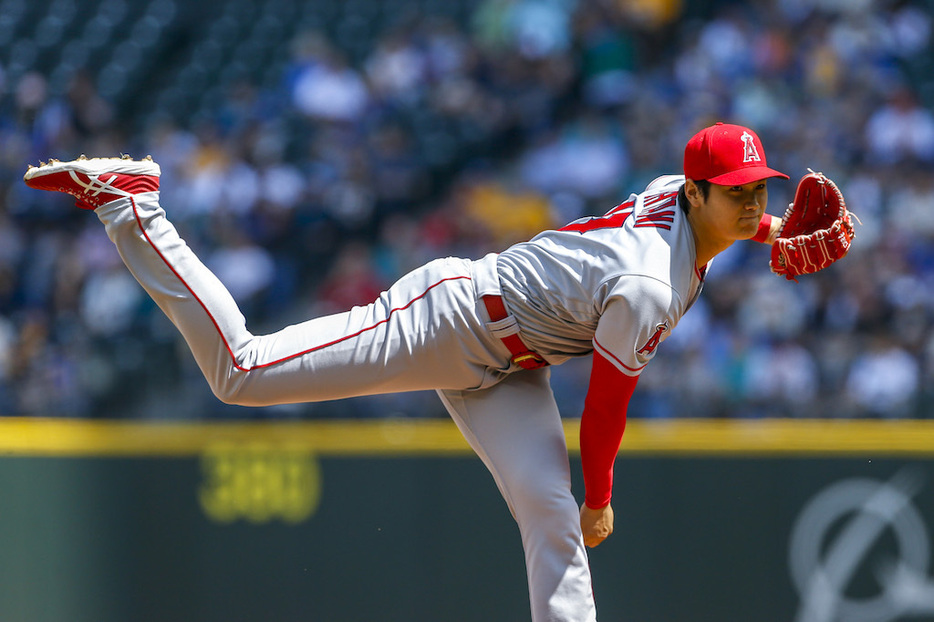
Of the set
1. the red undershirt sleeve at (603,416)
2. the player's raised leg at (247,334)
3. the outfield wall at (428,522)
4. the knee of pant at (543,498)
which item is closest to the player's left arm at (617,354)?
the red undershirt sleeve at (603,416)

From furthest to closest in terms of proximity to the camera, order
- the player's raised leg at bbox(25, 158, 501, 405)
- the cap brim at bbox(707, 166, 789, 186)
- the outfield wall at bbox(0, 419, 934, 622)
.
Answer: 1. the outfield wall at bbox(0, 419, 934, 622)
2. the player's raised leg at bbox(25, 158, 501, 405)
3. the cap brim at bbox(707, 166, 789, 186)

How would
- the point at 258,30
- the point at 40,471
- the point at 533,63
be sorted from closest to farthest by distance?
the point at 40,471
the point at 533,63
the point at 258,30

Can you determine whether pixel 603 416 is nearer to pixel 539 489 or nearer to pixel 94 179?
pixel 539 489

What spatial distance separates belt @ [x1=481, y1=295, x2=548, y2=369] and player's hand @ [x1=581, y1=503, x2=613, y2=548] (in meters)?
0.48

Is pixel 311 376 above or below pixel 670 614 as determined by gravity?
above

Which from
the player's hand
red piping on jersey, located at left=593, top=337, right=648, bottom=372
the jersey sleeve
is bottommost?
the player's hand

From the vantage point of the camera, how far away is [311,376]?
321cm

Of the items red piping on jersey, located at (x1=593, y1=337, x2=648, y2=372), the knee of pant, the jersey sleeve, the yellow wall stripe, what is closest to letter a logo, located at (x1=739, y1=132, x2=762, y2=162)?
the jersey sleeve

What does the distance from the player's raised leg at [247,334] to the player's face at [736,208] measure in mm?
755

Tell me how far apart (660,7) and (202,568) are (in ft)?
18.0

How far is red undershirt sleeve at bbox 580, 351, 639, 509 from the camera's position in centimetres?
305

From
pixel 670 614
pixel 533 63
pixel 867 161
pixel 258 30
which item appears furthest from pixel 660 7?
pixel 670 614

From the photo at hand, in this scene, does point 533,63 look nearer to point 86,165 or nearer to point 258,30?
point 258,30

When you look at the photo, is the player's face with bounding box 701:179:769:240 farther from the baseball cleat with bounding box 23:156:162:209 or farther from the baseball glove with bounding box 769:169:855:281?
the baseball cleat with bounding box 23:156:162:209
